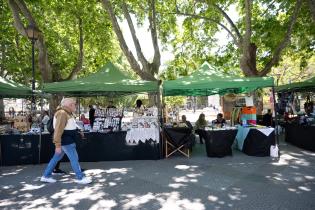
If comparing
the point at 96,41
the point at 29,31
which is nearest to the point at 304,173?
the point at 29,31

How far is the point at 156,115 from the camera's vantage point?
26.7 ft

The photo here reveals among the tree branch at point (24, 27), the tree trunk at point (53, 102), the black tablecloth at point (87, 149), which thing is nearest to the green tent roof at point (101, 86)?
the black tablecloth at point (87, 149)

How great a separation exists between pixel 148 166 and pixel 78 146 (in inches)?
79.4

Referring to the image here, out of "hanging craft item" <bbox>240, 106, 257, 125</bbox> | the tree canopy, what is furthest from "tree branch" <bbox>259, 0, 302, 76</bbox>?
"hanging craft item" <bbox>240, 106, 257, 125</bbox>

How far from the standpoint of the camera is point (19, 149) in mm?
7562

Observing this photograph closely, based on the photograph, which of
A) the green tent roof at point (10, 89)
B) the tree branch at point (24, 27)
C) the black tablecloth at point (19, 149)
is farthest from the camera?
the tree branch at point (24, 27)

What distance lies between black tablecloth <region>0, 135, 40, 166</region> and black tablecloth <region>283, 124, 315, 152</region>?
296 inches

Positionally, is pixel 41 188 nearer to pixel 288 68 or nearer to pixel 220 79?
pixel 220 79

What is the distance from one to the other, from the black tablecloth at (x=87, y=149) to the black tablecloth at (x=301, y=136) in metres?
4.45

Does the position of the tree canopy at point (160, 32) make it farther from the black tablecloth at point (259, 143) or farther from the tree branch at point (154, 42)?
the black tablecloth at point (259, 143)

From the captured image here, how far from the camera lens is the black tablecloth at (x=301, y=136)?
859 centimetres

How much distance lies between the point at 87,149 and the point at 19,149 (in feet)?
5.51

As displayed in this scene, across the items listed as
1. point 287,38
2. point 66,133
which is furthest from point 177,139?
point 287,38

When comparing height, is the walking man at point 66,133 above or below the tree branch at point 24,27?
below
